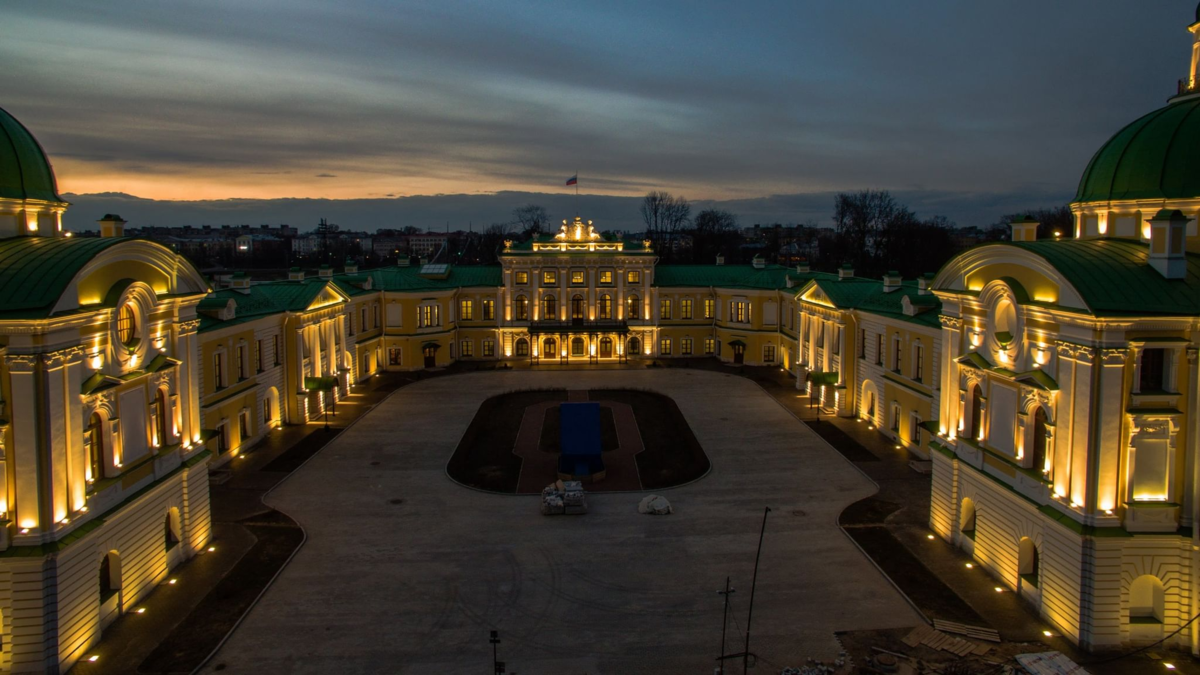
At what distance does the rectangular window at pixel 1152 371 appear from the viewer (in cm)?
1853

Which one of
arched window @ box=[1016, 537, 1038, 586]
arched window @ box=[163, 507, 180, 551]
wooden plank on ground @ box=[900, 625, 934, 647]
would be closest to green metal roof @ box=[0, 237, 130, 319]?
A: arched window @ box=[163, 507, 180, 551]

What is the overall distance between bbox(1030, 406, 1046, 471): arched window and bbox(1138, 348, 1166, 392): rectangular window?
256 cm

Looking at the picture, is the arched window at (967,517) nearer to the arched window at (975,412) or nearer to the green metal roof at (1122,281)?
the arched window at (975,412)

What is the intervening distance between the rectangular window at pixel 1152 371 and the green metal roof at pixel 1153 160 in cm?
529

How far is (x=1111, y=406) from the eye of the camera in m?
18.3

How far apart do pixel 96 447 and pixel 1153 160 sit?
30.7 m

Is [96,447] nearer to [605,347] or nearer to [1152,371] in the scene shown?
[1152,371]

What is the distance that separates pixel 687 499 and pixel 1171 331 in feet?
55.0

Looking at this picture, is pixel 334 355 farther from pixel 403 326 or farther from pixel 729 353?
pixel 729 353

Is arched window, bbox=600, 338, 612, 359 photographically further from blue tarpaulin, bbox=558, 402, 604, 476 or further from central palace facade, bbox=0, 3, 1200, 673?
central palace facade, bbox=0, 3, 1200, 673

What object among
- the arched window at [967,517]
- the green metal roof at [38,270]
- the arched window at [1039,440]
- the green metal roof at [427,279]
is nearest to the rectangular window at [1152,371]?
the arched window at [1039,440]

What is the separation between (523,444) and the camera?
37906 mm

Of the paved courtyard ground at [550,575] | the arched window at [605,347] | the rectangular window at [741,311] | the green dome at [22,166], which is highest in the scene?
the green dome at [22,166]

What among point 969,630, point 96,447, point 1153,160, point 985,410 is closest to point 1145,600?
point 969,630
